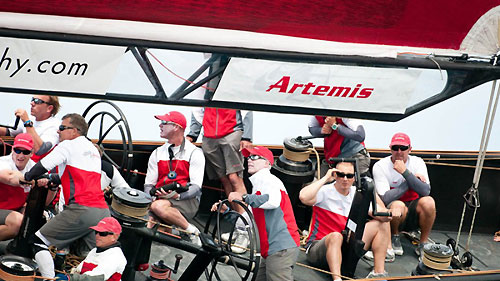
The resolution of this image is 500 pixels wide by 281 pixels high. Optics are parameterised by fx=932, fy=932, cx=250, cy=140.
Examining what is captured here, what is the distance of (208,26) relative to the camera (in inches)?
128

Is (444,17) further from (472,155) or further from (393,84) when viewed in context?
(472,155)

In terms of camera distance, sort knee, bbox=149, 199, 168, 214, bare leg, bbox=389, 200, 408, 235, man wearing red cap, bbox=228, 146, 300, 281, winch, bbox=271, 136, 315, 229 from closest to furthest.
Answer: man wearing red cap, bbox=228, 146, 300, 281 → knee, bbox=149, 199, 168, 214 → bare leg, bbox=389, 200, 408, 235 → winch, bbox=271, 136, 315, 229

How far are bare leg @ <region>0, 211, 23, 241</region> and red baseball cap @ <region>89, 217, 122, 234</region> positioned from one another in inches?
24.0

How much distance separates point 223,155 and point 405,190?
1.19 meters

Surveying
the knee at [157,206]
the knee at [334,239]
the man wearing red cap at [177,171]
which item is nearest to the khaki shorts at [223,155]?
the man wearing red cap at [177,171]

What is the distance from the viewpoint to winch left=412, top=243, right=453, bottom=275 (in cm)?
532

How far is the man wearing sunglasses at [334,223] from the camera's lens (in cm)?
547

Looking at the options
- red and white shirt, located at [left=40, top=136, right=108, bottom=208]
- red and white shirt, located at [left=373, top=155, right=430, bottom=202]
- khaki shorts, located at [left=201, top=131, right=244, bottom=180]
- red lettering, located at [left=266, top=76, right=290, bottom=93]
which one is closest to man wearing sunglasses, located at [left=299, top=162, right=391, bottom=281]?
red and white shirt, located at [left=373, top=155, right=430, bottom=202]

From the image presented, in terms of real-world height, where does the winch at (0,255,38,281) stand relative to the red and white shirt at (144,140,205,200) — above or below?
below

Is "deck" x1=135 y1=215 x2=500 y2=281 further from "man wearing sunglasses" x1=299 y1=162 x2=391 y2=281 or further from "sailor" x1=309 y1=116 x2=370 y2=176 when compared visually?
"sailor" x1=309 y1=116 x2=370 y2=176

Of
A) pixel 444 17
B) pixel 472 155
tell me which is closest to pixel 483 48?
pixel 444 17

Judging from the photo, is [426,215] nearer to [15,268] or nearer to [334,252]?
[334,252]

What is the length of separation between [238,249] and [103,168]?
940mm

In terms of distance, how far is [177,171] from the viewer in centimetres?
576
